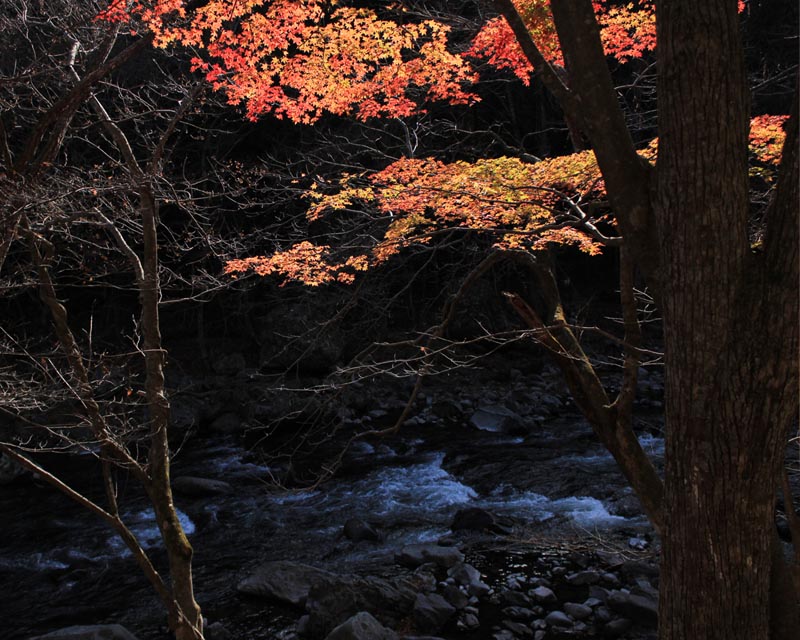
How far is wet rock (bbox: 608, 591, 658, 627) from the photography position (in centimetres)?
600

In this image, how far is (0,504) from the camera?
9875mm

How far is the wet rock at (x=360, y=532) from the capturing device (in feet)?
27.0

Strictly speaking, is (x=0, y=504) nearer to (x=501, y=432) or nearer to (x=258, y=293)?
(x=501, y=432)

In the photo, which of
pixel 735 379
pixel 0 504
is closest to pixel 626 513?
pixel 735 379

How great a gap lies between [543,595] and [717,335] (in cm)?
510

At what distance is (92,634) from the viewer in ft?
18.2

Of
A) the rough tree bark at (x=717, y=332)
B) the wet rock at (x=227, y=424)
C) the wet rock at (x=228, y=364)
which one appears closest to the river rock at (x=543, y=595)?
the rough tree bark at (x=717, y=332)

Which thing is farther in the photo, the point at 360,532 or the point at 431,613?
the point at 360,532

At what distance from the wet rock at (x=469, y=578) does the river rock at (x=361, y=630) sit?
1.32 metres

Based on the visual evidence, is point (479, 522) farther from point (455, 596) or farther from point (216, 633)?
point (216, 633)

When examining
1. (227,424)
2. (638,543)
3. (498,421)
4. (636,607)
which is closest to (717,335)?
(636,607)

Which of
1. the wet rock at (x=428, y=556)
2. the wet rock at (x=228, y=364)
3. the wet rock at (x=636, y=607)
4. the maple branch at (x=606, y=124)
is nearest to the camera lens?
the maple branch at (x=606, y=124)

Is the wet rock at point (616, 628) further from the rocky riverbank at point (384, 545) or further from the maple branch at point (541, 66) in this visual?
the maple branch at point (541, 66)

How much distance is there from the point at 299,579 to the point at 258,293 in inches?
530
